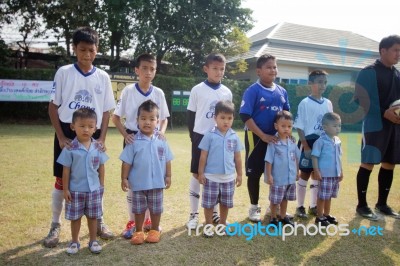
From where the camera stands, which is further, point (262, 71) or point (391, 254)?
point (262, 71)

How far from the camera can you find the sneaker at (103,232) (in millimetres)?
3346

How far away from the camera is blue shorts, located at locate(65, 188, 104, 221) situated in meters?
2.98

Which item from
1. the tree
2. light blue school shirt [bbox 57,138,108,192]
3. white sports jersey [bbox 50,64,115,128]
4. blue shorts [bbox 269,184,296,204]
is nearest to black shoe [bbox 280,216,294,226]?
blue shorts [bbox 269,184,296,204]

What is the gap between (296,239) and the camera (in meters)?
3.47

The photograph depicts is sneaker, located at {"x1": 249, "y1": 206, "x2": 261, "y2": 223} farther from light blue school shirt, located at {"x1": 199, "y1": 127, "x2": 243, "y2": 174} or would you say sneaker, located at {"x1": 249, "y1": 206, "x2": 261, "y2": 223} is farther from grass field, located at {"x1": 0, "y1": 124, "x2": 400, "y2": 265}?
light blue school shirt, located at {"x1": 199, "y1": 127, "x2": 243, "y2": 174}

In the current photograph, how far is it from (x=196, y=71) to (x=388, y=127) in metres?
17.0

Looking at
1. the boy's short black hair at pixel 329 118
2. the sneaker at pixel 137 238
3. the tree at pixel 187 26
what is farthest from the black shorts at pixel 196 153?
the tree at pixel 187 26

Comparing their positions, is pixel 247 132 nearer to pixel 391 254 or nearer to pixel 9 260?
pixel 391 254

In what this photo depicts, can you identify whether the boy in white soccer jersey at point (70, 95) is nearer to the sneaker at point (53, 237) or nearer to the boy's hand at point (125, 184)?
the sneaker at point (53, 237)

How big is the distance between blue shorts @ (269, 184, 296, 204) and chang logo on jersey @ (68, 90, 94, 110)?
2084 mm

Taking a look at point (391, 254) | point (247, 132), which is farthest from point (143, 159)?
point (391, 254)

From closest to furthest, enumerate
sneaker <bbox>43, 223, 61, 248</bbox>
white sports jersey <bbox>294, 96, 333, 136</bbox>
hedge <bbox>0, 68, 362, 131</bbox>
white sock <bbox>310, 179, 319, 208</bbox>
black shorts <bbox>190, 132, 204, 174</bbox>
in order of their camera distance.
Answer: sneaker <bbox>43, 223, 61, 248</bbox>
black shorts <bbox>190, 132, 204, 174</bbox>
white sports jersey <bbox>294, 96, 333, 136</bbox>
white sock <bbox>310, 179, 319, 208</bbox>
hedge <bbox>0, 68, 362, 131</bbox>

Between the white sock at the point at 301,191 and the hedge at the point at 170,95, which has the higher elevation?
the hedge at the point at 170,95

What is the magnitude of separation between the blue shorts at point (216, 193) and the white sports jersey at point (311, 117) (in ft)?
4.14
